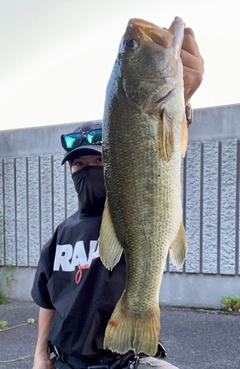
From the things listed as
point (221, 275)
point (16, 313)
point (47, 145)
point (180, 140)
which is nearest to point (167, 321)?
point (221, 275)

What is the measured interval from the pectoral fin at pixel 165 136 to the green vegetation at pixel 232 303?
13.7ft

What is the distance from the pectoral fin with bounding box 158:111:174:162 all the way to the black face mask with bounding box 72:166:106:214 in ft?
2.90

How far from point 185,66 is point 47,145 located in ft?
15.9

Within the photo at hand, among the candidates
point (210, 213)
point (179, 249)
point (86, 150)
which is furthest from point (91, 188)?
point (210, 213)

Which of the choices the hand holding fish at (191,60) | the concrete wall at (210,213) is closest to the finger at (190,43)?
the hand holding fish at (191,60)

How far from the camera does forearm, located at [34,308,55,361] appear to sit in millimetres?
2398

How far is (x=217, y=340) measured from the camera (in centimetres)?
415

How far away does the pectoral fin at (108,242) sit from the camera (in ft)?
4.89

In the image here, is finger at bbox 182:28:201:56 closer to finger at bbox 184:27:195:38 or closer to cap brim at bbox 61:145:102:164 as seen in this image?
finger at bbox 184:27:195:38

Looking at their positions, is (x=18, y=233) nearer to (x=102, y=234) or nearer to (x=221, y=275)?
(x=221, y=275)

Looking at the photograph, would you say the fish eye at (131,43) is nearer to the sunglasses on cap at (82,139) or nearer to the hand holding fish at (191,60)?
the hand holding fish at (191,60)

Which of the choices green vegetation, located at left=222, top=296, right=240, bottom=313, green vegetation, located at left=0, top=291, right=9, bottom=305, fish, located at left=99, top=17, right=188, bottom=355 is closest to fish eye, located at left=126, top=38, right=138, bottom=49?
fish, located at left=99, top=17, right=188, bottom=355

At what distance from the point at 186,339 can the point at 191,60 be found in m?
3.54

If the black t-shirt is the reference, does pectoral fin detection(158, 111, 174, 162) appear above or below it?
above
